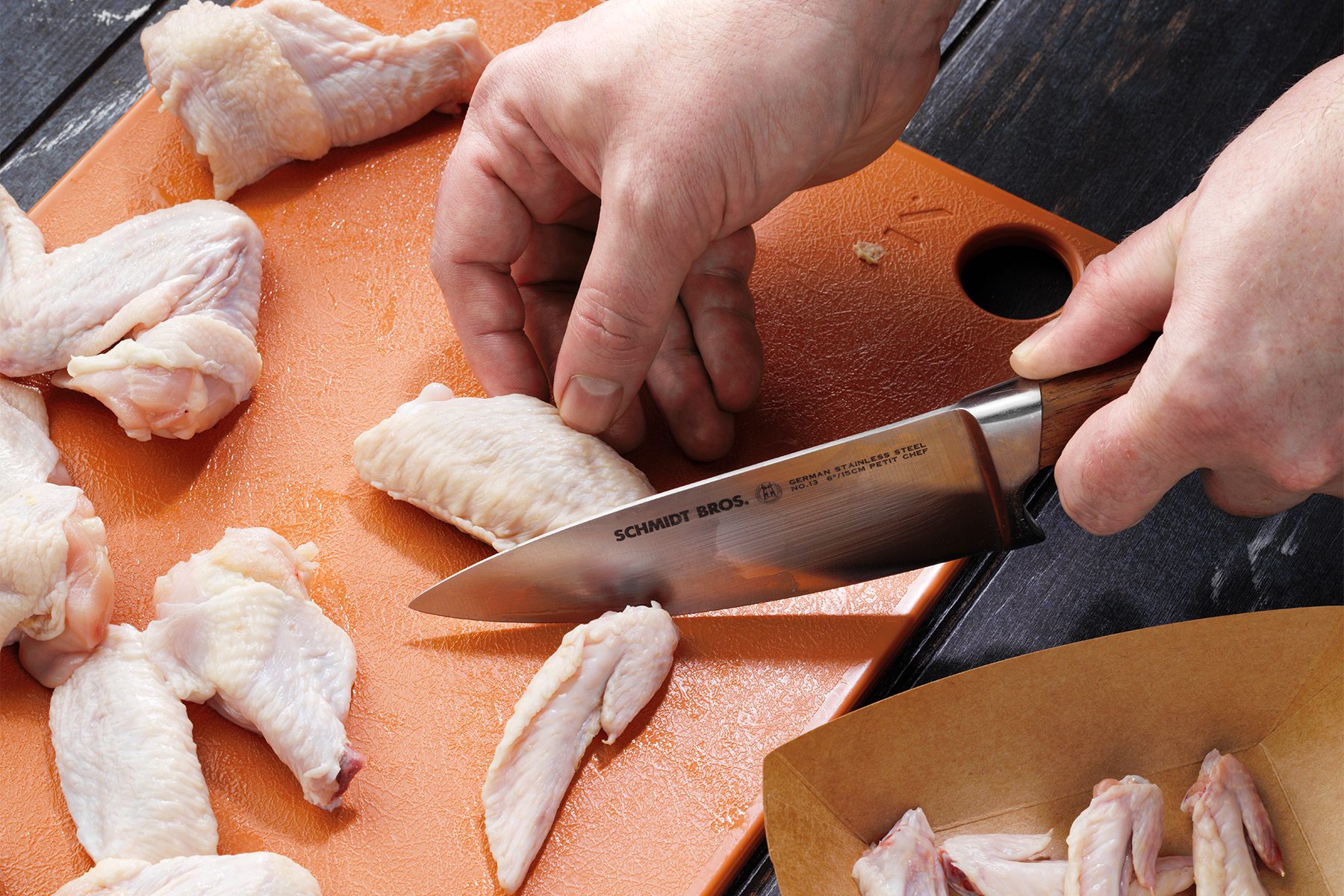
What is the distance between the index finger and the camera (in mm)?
2023

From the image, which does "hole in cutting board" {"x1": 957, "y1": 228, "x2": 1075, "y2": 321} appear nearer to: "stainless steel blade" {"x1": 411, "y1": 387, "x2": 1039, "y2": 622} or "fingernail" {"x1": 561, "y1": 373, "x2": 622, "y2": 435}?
"stainless steel blade" {"x1": 411, "y1": 387, "x2": 1039, "y2": 622}

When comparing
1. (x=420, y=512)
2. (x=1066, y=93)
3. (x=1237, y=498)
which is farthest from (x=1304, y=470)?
(x=420, y=512)

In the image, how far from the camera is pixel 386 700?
74.4 inches

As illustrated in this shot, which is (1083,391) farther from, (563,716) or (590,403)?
(563,716)

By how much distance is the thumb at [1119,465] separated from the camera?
161 centimetres

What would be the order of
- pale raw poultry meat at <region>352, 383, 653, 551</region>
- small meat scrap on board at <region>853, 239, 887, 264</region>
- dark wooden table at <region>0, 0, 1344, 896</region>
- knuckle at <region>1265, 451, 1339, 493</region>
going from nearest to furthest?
knuckle at <region>1265, 451, 1339, 493</region>
pale raw poultry meat at <region>352, 383, 653, 551</region>
small meat scrap on board at <region>853, 239, 887, 264</region>
dark wooden table at <region>0, 0, 1344, 896</region>

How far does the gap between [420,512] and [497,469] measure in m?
0.21

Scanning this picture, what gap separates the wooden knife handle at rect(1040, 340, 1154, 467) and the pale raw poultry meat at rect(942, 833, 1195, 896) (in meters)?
0.62

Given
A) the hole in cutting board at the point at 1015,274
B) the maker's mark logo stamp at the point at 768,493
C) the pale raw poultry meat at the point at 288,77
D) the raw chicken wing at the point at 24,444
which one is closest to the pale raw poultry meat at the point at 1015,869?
the maker's mark logo stamp at the point at 768,493

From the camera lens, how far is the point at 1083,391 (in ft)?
5.71

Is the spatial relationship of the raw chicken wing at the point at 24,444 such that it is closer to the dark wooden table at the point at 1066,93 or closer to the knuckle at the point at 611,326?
the dark wooden table at the point at 1066,93

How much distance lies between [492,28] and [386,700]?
4.96ft

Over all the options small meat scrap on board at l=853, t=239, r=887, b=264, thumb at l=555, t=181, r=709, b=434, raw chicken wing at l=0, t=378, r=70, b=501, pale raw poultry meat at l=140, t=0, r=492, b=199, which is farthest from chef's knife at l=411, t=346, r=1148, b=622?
pale raw poultry meat at l=140, t=0, r=492, b=199

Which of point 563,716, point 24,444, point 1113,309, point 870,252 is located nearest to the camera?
point 1113,309
